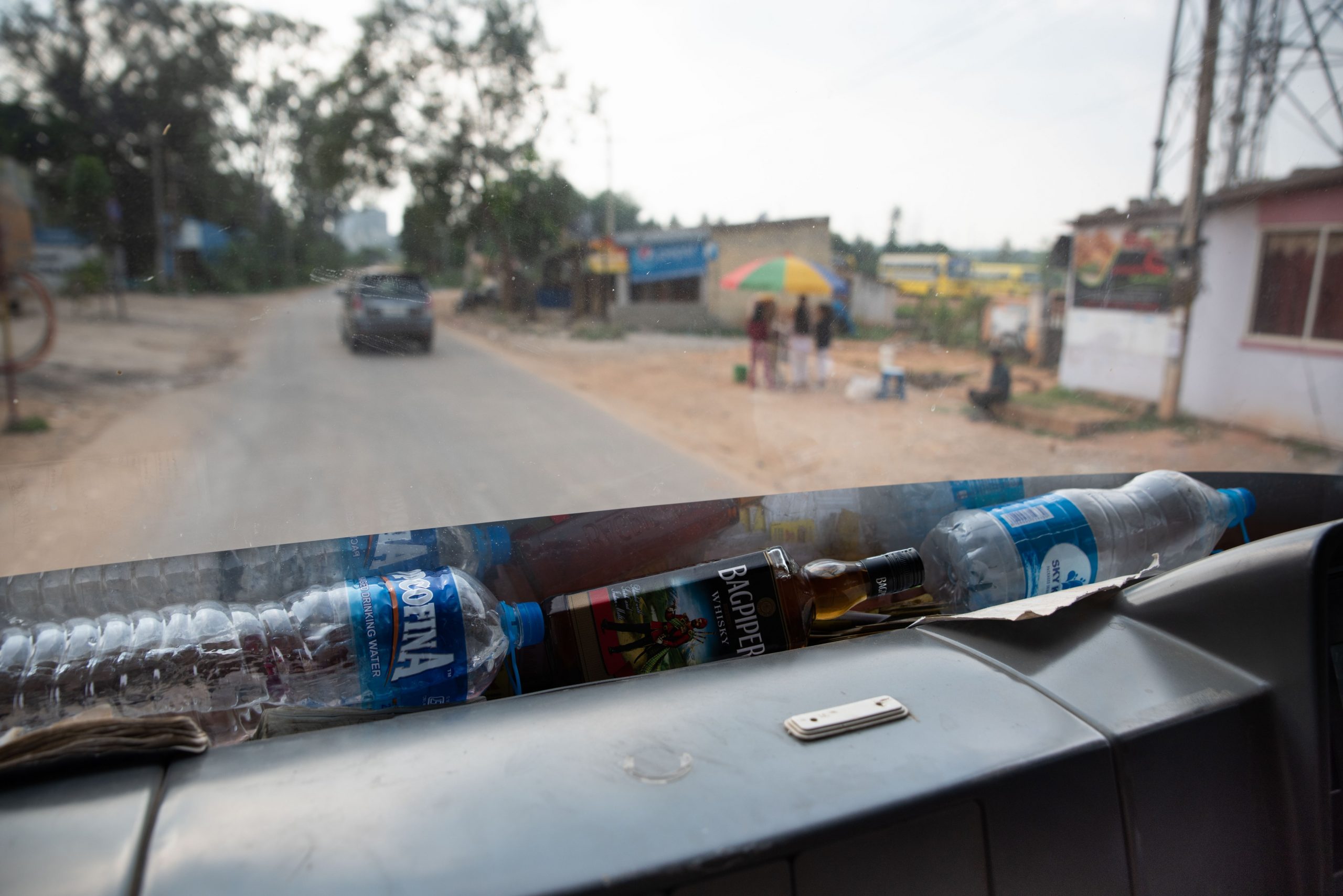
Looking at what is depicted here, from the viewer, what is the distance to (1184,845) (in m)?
0.86

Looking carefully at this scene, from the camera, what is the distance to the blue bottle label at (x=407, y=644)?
104 cm

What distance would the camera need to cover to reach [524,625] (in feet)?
3.75

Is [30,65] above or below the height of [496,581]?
above

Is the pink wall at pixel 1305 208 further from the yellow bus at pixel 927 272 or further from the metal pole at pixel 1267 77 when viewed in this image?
the yellow bus at pixel 927 272

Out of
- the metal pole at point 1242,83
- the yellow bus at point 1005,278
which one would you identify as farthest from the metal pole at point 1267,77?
the yellow bus at point 1005,278

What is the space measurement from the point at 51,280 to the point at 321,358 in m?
0.68

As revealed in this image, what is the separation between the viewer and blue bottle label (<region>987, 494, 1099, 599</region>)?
1303mm

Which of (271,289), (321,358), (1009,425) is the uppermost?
(271,289)

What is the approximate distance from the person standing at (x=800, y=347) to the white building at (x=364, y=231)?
6185 millimetres

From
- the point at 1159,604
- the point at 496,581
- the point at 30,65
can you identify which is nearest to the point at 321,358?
the point at 30,65

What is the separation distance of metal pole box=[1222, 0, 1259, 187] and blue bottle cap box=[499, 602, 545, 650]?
123 inches

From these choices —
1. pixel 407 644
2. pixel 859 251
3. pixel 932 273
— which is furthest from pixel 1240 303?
pixel 407 644

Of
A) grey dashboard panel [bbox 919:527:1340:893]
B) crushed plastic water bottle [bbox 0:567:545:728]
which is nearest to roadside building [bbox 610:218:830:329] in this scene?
crushed plastic water bottle [bbox 0:567:545:728]

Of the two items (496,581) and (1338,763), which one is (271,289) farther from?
(1338,763)
